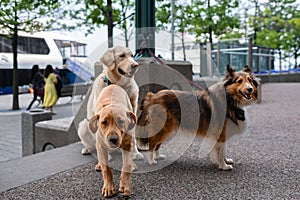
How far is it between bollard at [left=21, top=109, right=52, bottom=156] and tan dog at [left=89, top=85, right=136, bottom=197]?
142 inches

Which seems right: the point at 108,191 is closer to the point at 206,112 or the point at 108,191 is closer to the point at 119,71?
the point at 119,71

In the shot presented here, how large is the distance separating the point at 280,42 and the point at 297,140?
23.3 meters

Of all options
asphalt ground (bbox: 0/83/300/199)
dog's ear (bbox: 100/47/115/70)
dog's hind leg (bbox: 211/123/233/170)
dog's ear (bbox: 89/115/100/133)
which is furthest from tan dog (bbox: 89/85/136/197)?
dog's hind leg (bbox: 211/123/233/170)

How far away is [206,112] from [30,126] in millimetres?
3797

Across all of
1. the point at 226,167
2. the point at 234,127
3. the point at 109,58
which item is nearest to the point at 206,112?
the point at 234,127

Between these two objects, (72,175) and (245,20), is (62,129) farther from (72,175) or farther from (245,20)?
(245,20)

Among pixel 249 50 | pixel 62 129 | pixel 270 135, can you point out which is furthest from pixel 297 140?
pixel 249 50

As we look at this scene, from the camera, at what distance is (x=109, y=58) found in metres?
2.73

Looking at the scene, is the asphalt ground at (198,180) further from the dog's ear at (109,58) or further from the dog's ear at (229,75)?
the dog's ear at (109,58)

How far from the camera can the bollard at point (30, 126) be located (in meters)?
5.68

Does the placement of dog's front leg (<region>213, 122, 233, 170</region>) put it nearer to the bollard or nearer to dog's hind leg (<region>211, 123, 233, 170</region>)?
dog's hind leg (<region>211, 123, 233, 170</region>)

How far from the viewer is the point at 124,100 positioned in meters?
2.49

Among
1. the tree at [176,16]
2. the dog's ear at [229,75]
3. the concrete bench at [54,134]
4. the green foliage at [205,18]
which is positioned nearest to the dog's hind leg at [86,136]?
the dog's ear at [229,75]

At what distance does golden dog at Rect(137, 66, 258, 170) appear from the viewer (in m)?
3.03
